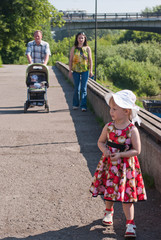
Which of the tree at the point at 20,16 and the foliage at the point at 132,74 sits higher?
the tree at the point at 20,16

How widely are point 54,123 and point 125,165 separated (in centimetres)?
576

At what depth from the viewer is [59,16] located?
127ft

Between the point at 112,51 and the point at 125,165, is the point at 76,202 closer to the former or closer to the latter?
the point at 125,165

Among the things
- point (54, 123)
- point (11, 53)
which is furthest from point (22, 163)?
point (11, 53)

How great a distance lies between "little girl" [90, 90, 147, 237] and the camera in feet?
11.7

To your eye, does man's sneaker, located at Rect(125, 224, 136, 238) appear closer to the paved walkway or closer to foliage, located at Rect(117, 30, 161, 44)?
the paved walkway

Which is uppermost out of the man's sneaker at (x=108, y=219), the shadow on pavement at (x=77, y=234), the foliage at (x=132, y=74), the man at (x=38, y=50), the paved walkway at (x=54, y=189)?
the man at (x=38, y=50)

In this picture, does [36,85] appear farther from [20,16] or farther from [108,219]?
[20,16]

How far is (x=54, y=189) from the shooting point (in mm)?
4855

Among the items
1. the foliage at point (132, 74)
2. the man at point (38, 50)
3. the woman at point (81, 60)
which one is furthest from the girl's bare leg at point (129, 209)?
the foliage at point (132, 74)

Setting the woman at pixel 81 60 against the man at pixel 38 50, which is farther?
the man at pixel 38 50

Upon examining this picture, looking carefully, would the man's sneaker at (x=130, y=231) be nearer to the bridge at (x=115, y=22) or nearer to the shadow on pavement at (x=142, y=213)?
the shadow on pavement at (x=142, y=213)

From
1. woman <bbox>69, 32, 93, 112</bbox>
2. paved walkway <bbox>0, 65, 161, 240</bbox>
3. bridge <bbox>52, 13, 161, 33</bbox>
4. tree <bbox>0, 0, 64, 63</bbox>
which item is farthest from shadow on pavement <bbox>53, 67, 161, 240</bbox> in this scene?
bridge <bbox>52, 13, 161, 33</bbox>

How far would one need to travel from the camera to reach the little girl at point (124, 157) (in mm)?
3572
